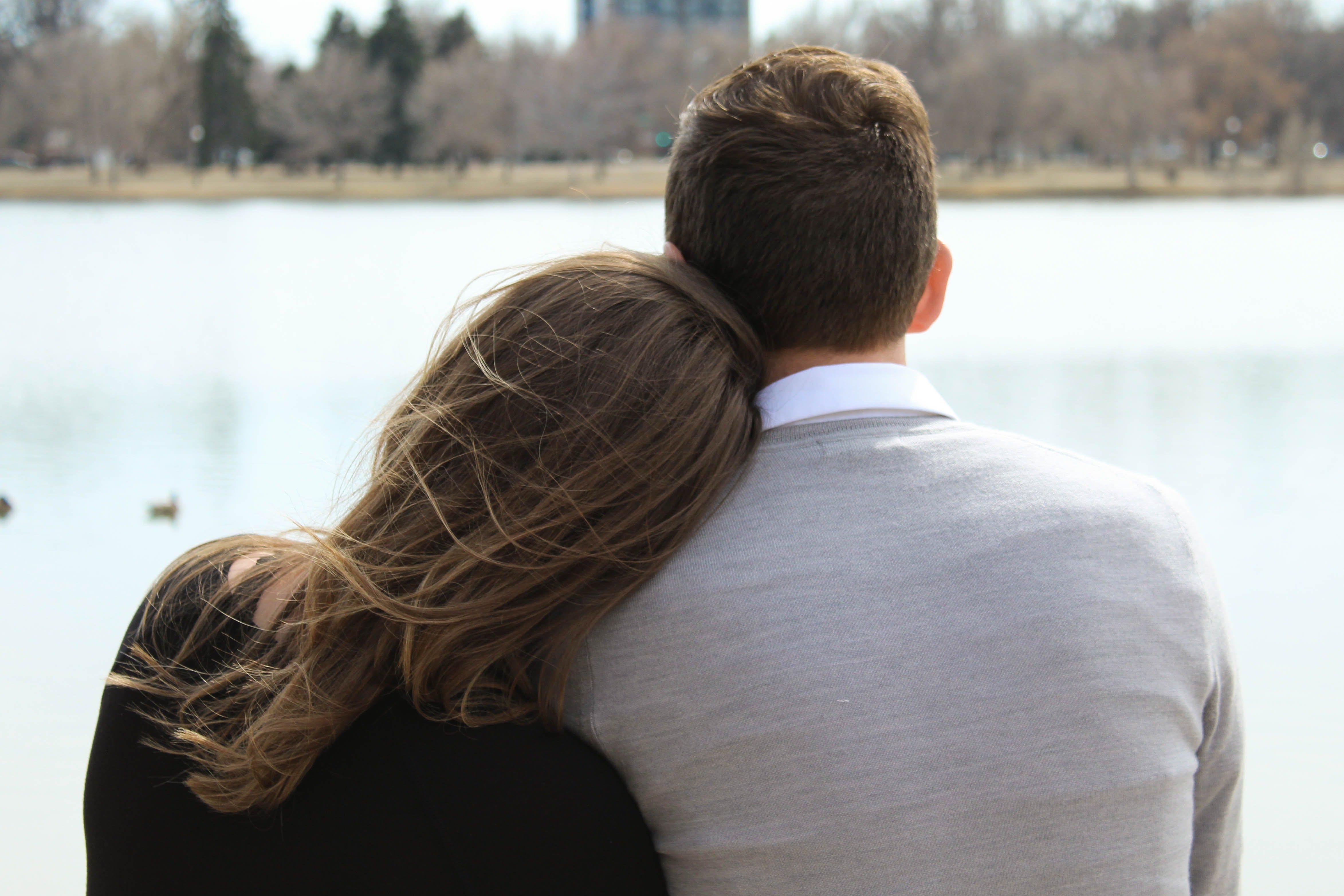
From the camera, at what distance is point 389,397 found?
601cm

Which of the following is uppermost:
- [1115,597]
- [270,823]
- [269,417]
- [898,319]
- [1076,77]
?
[1076,77]

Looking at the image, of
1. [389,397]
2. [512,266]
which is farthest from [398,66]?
[512,266]

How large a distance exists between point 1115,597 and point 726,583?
25 centimetres

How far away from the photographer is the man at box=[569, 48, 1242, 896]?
757mm

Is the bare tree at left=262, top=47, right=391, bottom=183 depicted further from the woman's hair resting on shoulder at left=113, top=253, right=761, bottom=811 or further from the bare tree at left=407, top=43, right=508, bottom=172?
the woman's hair resting on shoulder at left=113, top=253, right=761, bottom=811

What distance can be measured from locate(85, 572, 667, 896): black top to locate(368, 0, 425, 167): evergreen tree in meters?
33.1

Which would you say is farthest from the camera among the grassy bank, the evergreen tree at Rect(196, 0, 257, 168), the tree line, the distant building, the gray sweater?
the distant building

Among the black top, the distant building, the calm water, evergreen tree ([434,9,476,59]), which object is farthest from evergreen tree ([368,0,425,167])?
the black top

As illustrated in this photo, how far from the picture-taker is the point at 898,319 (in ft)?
3.18

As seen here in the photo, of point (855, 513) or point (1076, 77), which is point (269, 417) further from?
point (1076, 77)

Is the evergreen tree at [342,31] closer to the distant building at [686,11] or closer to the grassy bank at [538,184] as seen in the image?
the grassy bank at [538,184]

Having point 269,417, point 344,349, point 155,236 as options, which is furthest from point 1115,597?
point 155,236

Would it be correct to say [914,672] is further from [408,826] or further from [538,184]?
[538,184]

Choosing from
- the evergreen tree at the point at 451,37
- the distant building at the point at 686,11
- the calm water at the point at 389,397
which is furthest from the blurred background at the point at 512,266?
the distant building at the point at 686,11
